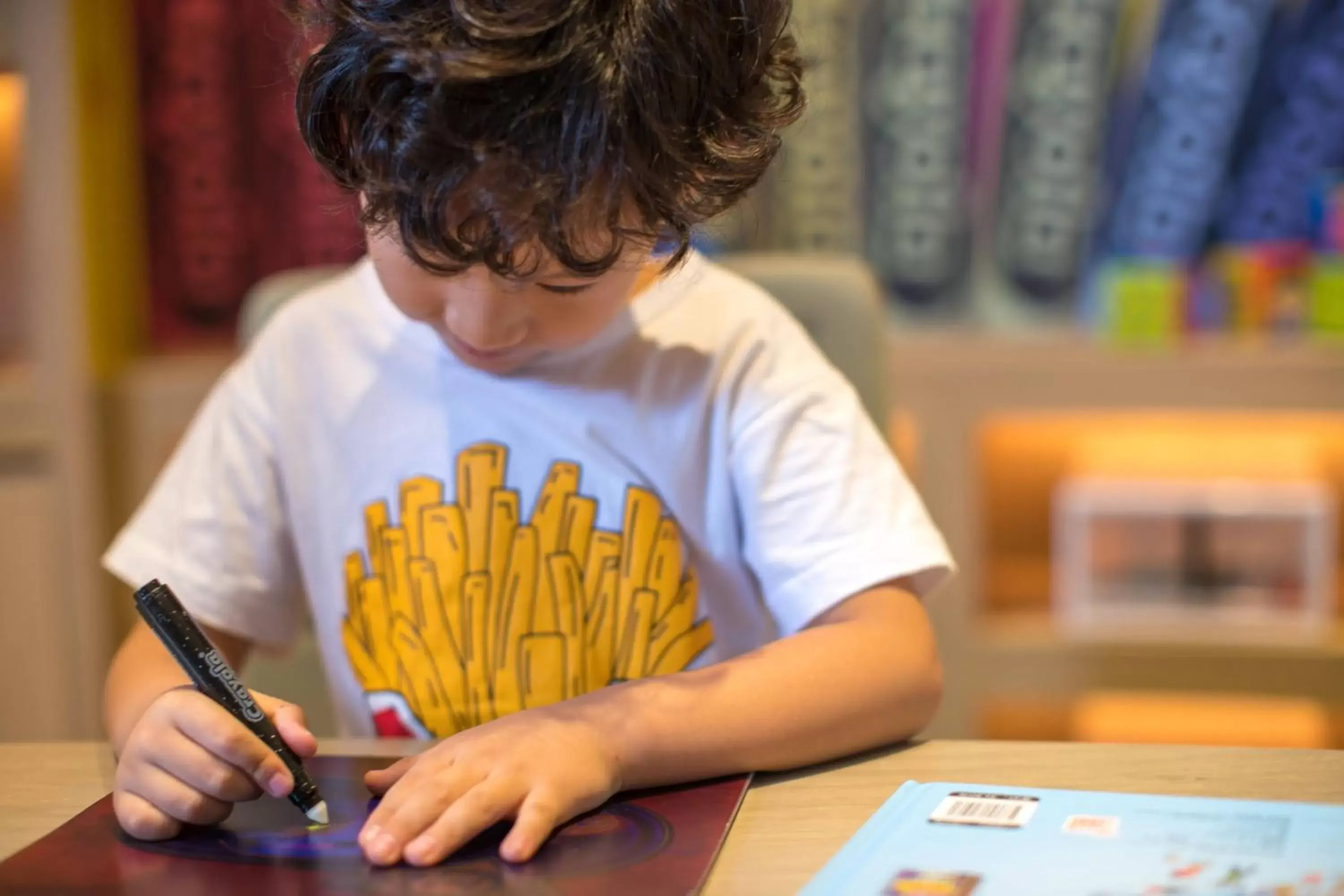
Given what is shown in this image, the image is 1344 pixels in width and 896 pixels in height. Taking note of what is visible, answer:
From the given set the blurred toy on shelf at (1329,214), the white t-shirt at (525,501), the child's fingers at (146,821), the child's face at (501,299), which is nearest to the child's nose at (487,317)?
the child's face at (501,299)

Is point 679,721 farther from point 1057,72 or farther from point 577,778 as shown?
point 1057,72

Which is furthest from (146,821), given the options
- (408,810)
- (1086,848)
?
(1086,848)

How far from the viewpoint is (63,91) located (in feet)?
5.87

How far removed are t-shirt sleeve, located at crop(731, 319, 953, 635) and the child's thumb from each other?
0.94 ft

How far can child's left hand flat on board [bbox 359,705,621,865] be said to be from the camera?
1.91ft

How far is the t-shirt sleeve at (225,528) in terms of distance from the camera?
2.94ft

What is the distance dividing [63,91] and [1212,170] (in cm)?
144

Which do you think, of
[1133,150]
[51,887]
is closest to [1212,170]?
[1133,150]

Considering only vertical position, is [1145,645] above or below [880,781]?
below

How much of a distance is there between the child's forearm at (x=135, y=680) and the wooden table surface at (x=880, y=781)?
0.11 ft

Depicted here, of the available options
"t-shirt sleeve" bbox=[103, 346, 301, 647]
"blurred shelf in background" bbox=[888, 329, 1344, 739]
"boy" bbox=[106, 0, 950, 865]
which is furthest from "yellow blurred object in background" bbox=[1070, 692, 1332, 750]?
"t-shirt sleeve" bbox=[103, 346, 301, 647]

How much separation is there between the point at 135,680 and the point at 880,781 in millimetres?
412

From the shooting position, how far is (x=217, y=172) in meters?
1.96

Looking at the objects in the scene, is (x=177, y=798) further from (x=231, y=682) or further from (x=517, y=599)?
(x=517, y=599)
